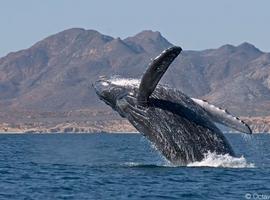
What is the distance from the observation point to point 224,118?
23188 mm

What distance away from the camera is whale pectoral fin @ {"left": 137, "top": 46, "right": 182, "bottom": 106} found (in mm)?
21703

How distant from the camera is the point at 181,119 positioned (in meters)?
24.0

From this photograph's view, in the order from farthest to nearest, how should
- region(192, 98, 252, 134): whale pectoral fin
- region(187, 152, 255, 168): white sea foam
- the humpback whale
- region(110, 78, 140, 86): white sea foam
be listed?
region(187, 152, 255, 168): white sea foam
region(110, 78, 140, 86): white sea foam
the humpback whale
region(192, 98, 252, 134): whale pectoral fin

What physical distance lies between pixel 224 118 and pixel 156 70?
2.38 meters

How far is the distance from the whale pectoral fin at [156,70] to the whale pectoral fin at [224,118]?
160 centimetres

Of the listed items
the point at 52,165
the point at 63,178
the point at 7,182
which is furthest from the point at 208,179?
the point at 52,165

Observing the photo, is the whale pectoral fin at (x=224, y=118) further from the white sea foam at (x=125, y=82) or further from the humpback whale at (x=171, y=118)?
the white sea foam at (x=125, y=82)

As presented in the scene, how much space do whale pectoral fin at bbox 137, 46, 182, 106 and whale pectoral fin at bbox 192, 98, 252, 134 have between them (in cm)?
160

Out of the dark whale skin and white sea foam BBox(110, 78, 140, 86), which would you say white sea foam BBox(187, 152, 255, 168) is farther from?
white sea foam BBox(110, 78, 140, 86)

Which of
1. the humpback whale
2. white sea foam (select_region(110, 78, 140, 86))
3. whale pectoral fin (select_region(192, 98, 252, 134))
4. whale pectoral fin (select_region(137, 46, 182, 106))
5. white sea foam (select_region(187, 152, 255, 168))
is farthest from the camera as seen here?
white sea foam (select_region(187, 152, 255, 168))

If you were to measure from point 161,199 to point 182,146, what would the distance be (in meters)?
3.32

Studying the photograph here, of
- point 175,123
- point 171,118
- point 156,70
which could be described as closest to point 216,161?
point 175,123

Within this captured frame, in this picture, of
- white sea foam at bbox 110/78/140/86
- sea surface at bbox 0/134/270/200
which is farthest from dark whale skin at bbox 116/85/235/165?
sea surface at bbox 0/134/270/200

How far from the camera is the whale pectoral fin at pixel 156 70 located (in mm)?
21703
